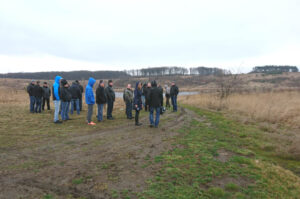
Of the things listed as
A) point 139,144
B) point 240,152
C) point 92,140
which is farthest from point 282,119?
point 92,140

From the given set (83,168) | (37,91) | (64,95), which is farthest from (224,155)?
(37,91)

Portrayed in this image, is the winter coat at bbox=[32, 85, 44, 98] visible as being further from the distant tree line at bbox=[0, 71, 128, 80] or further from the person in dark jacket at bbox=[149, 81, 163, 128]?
the distant tree line at bbox=[0, 71, 128, 80]

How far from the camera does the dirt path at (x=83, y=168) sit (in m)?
3.29

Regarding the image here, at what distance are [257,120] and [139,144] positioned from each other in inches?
308

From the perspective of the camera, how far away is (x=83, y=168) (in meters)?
4.16

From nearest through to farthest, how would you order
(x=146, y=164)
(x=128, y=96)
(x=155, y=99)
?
1. (x=146, y=164)
2. (x=155, y=99)
3. (x=128, y=96)

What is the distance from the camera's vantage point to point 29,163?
173 inches

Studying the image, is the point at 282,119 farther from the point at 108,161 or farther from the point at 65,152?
the point at 65,152

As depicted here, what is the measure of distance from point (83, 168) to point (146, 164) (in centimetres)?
135

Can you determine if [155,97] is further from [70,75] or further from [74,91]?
[70,75]

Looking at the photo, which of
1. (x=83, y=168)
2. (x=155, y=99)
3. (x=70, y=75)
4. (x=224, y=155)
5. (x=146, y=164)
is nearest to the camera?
(x=83, y=168)

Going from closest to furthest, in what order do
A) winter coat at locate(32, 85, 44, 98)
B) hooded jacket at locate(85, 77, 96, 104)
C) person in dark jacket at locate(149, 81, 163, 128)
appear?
1. person in dark jacket at locate(149, 81, 163, 128)
2. hooded jacket at locate(85, 77, 96, 104)
3. winter coat at locate(32, 85, 44, 98)

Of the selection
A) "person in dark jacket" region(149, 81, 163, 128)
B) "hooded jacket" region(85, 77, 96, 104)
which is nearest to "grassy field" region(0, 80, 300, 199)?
"person in dark jacket" region(149, 81, 163, 128)

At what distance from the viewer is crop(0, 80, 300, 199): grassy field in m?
3.36
